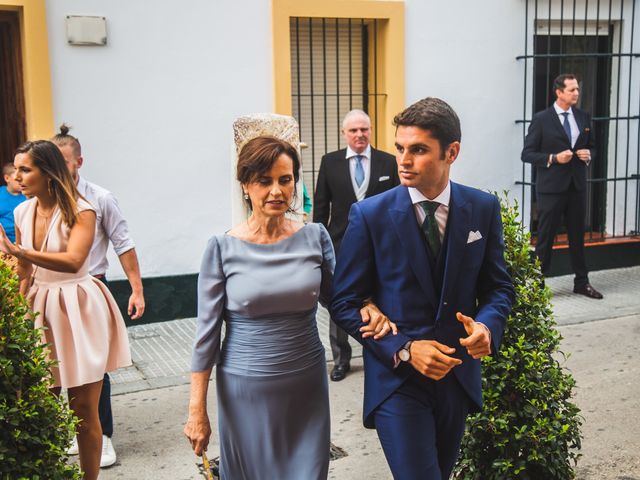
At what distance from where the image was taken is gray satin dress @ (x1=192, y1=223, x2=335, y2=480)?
10.9ft

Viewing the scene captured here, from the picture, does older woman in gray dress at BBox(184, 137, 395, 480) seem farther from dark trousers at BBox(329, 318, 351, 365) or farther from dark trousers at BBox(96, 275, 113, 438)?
dark trousers at BBox(329, 318, 351, 365)

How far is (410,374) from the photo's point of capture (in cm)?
322

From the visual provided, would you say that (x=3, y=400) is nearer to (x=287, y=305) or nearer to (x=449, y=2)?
(x=287, y=305)

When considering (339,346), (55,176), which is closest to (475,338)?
(55,176)

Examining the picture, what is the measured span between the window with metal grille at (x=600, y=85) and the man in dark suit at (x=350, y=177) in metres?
3.39

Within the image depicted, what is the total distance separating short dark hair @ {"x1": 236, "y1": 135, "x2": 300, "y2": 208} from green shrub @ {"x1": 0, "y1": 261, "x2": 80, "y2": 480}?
1080mm

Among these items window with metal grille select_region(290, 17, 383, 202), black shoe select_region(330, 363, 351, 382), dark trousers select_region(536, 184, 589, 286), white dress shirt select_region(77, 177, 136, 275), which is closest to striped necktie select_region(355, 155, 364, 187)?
black shoe select_region(330, 363, 351, 382)

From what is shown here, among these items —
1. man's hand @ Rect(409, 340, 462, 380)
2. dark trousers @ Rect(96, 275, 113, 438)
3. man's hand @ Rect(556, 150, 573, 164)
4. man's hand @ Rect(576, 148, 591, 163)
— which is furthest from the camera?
man's hand @ Rect(576, 148, 591, 163)

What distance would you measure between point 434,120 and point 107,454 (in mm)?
3212

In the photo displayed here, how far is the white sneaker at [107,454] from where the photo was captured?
5.20m

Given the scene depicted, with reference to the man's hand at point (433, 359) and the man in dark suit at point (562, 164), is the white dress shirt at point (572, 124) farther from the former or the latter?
the man's hand at point (433, 359)

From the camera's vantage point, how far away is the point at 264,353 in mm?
3348

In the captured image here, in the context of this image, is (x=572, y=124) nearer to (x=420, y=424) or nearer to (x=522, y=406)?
(x=522, y=406)

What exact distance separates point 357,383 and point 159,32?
3854mm
